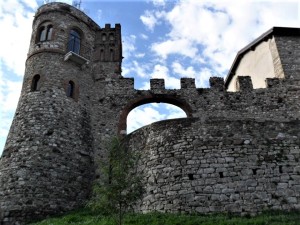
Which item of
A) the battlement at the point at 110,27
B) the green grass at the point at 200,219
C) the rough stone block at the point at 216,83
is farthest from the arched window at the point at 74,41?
the green grass at the point at 200,219

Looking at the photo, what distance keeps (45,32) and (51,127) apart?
5.71m

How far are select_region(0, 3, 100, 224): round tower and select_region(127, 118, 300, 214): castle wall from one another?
337 cm

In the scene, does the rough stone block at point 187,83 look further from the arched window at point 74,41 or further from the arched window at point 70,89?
the arched window at point 74,41

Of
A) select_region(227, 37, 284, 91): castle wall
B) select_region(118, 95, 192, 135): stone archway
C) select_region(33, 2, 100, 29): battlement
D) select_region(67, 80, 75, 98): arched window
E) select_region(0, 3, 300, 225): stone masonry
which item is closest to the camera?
select_region(0, 3, 300, 225): stone masonry

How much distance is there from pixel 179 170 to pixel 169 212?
54.8 inches

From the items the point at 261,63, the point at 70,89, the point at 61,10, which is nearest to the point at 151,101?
the point at 70,89

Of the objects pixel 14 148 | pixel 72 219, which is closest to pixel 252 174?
pixel 72 219

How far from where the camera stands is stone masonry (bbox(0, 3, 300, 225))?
35.1 feet

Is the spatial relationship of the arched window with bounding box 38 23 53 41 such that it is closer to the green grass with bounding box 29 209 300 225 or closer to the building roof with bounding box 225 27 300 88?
the green grass with bounding box 29 209 300 225

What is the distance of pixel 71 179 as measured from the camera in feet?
44.2

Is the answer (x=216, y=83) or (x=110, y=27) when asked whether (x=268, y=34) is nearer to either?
(x=216, y=83)

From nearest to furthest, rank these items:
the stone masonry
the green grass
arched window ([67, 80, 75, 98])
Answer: the green grass
the stone masonry
arched window ([67, 80, 75, 98])

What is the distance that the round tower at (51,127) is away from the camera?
41.1 feet

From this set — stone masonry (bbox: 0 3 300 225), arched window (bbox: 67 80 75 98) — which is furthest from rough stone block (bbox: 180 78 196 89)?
arched window (bbox: 67 80 75 98)
